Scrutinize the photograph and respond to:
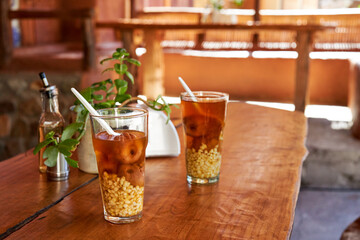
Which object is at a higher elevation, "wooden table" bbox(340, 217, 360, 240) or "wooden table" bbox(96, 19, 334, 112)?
"wooden table" bbox(96, 19, 334, 112)

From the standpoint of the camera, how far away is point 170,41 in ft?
18.1

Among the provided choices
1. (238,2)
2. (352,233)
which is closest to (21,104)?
(352,233)

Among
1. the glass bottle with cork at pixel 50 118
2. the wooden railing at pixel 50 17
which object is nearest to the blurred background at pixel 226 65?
the wooden railing at pixel 50 17

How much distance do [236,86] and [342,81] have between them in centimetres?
116

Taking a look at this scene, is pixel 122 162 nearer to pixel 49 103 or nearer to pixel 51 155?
pixel 51 155

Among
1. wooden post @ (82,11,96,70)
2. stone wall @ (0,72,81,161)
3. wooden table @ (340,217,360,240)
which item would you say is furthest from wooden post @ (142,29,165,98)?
wooden table @ (340,217,360,240)

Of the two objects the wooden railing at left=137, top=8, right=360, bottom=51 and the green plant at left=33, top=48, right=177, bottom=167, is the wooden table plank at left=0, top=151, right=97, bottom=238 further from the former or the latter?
the wooden railing at left=137, top=8, right=360, bottom=51

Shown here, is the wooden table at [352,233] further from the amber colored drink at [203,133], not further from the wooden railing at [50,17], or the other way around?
the wooden railing at [50,17]

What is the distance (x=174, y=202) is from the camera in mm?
794

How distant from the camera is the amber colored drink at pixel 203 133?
0.84 m

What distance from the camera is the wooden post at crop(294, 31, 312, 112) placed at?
3.41 metres

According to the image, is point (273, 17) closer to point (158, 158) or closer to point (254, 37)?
point (254, 37)

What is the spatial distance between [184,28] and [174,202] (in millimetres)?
2814

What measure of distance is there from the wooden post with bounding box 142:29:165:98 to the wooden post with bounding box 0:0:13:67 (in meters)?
1.13
